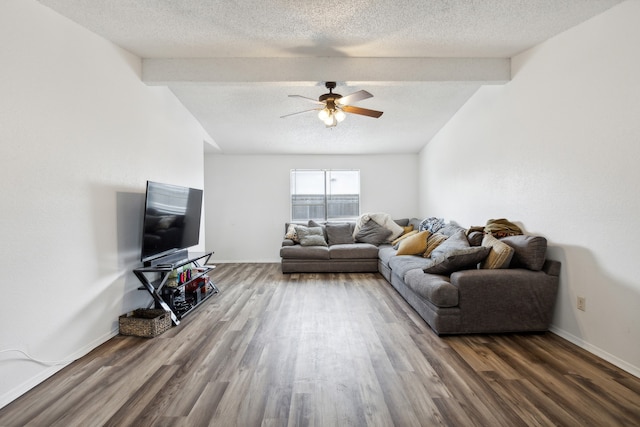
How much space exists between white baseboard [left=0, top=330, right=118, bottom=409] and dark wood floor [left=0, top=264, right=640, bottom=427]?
0.04 metres

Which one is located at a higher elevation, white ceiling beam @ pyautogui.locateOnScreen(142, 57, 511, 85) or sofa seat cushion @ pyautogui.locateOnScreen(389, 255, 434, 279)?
white ceiling beam @ pyautogui.locateOnScreen(142, 57, 511, 85)

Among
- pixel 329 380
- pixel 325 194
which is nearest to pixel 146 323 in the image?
pixel 329 380

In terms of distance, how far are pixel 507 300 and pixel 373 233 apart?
3186mm

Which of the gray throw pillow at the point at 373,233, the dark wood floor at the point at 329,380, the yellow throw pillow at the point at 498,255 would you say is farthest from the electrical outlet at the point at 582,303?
the gray throw pillow at the point at 373,233

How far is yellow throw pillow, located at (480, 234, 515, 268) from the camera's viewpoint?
290cm

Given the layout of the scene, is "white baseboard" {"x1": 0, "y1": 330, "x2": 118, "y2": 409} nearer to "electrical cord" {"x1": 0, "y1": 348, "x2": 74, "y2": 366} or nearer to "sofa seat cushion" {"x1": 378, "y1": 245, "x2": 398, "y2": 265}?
"electrical cord" {"x1": 0, "y1": 348, "x2": 74, "y2": 366}

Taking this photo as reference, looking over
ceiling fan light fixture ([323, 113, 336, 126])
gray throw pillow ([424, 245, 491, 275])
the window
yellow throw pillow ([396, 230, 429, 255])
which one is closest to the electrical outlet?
gray throw pillow ([424, 245, 491, 275])

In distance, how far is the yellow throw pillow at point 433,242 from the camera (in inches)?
175

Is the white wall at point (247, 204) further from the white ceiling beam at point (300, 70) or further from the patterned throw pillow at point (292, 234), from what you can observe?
the white ceiling beam at point (300, 70)

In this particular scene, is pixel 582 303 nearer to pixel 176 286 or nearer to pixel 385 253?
pixel 385 253

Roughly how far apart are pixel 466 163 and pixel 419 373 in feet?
11.0

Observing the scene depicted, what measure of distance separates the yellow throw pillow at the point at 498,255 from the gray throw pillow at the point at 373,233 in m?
2.75

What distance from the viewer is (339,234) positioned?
19.9ft

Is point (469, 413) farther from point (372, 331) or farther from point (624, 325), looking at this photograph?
point (624, 325)
